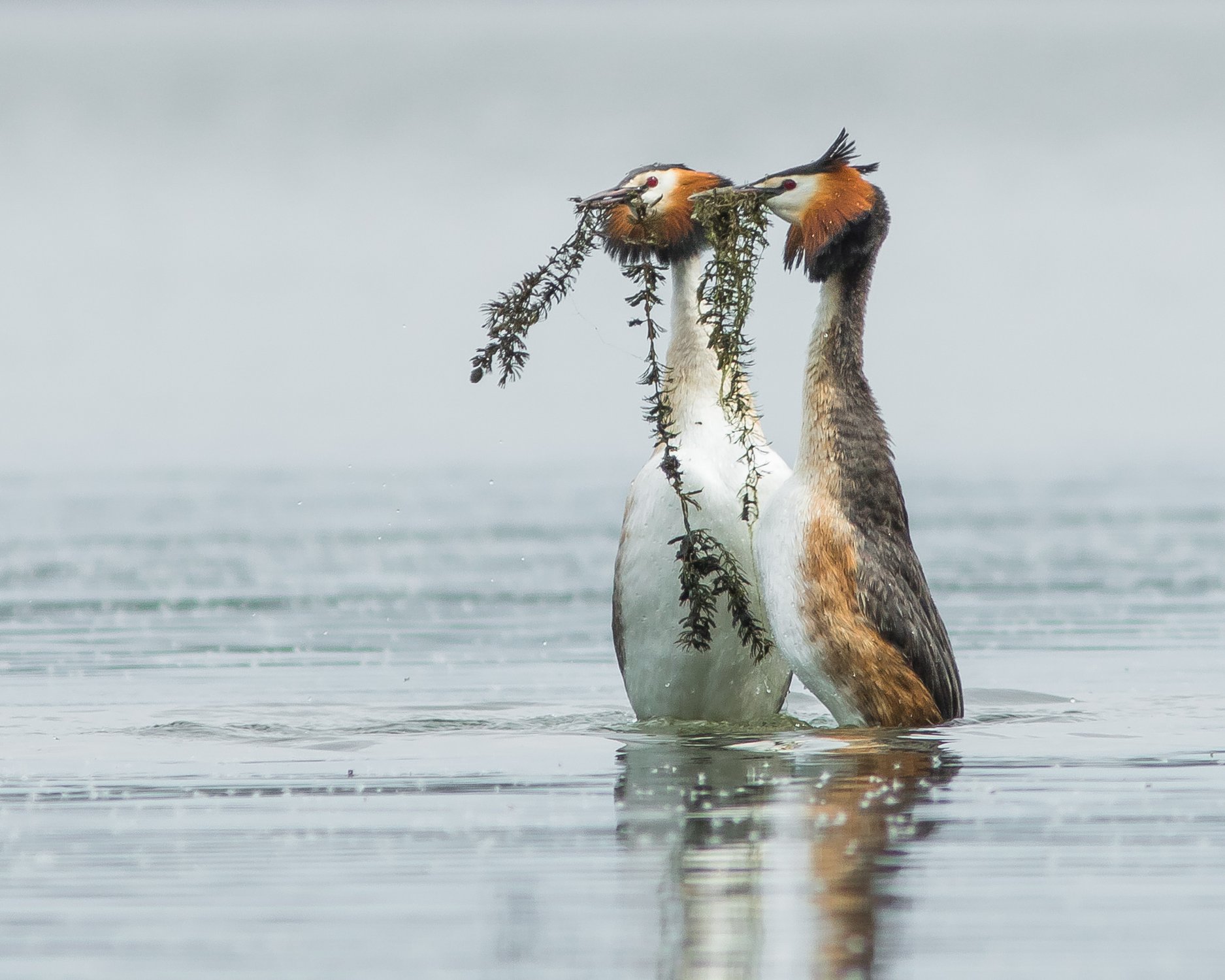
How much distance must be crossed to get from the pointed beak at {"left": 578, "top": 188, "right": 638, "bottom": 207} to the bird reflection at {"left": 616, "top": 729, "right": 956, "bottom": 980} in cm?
277

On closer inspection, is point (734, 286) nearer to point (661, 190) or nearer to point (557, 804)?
point (661, 190)

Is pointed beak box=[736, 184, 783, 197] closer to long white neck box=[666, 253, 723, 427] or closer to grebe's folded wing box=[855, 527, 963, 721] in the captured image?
long white neck box=[666, 253, 723, 427]

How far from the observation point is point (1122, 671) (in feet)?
45.9

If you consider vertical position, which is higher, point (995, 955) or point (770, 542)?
point (770, 542)

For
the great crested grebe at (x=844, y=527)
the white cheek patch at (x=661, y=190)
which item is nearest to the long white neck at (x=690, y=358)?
the white cheek patch at (x=661, y=190)

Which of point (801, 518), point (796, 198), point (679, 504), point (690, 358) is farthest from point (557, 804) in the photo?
point (796, 198)

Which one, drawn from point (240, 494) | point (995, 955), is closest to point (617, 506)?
point (240, 494)

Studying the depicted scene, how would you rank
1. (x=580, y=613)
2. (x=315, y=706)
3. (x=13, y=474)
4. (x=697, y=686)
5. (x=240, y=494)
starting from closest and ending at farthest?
(x=697, y=686)
(x=315, y=706)
(x=580, y=613)
(x=240, y=494)
(x=13, y=474)

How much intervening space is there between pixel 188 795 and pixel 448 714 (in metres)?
3.21

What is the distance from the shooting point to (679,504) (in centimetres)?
1151

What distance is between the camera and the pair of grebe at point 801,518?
35.6 feet

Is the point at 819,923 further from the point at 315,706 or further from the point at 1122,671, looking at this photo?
the point at 1122,671

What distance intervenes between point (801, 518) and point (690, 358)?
4.13 ft

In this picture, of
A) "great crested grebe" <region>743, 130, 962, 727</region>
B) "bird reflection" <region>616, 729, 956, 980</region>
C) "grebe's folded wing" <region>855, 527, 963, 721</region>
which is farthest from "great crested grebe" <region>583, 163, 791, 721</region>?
"bird reflection" <region>616, 729, 956, 980</region>
